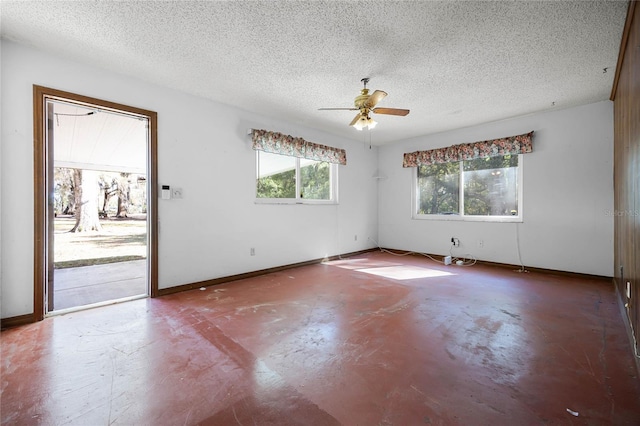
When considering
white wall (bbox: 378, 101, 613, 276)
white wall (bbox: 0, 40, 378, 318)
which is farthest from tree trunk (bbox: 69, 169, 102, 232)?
white wall (bbox: 378, 101, 613, 276)

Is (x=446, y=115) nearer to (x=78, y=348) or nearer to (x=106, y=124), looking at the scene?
(x=78, y=348)

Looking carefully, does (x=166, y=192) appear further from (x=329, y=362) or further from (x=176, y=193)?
(x=329, y=362)

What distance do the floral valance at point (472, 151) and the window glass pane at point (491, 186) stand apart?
0.21m

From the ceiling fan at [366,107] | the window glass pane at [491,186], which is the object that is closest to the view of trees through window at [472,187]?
the window glass pane at [491,186]

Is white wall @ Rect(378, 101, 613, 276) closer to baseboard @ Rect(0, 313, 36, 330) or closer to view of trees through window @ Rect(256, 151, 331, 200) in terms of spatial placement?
view of trees through window @ Rect(256, 151, 331, 200)

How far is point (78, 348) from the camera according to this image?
77.5 inches

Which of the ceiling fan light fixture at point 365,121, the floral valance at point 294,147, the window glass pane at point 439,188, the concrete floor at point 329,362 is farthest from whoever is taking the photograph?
the window glass pane at point 439,188

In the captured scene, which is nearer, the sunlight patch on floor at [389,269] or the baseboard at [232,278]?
the baseboard at [232,278]

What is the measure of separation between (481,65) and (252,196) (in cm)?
322

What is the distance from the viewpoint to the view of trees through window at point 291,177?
4.23 meters

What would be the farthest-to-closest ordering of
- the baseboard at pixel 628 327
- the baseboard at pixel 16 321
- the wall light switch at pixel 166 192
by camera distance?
the wall light switch at pixel 166 192 < the baseboard at pixel 16 321 < the baseboard at pixel 628 327

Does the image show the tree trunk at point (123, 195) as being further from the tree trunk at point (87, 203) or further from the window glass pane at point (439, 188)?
the window glass pane at point (439, 188)

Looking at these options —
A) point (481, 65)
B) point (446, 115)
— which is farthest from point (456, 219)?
point (481, 65)

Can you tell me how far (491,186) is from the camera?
4672 mm
